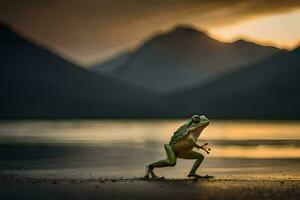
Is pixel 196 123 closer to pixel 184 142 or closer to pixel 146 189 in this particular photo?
pixel 184 142

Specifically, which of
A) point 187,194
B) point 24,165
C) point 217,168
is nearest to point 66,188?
point 187,194

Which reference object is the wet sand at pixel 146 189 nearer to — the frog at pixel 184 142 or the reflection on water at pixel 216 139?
the frog at pixel 184 142

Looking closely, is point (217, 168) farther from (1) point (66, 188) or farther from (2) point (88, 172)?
(1) point (66, 188)

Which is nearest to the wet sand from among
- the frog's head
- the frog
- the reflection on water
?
the frog

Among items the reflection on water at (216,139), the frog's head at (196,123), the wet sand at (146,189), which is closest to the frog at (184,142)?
the frog's head at (196,123)

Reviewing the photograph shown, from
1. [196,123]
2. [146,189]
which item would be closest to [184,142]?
[196,123]

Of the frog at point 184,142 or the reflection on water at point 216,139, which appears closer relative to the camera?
the frog at point 184,142

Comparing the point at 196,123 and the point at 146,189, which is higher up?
the point at 196,123

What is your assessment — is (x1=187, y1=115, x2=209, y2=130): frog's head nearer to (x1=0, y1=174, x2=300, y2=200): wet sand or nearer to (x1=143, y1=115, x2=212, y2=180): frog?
(x1=143, y1=115, x2=212, y2=180): frog
